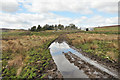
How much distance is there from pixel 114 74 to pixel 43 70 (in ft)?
15.4

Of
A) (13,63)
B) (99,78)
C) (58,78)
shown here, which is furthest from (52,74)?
(13,63)

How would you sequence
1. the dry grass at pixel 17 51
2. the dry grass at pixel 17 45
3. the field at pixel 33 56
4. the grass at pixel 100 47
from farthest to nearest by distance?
1. the dry grass at pixel 17 45
2. the grass at pixel 100 47
3. the dry grass at pixel 17 51
4. the field at pixel 33 56

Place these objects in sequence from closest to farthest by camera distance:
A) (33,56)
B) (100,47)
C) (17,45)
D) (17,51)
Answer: (33,56) → (17,51) → (100,47) → (17,45)

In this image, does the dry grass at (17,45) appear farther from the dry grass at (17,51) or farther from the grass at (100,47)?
the grass at (100,47)

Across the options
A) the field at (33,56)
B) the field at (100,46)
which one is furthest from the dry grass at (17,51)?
the field at (100,46)

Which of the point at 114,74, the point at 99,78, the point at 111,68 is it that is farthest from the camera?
the point at 111,68

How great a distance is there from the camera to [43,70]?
5613 mm

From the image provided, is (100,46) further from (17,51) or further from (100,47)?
(17,51)

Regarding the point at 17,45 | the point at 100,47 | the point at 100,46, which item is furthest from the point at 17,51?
the point at 100,46

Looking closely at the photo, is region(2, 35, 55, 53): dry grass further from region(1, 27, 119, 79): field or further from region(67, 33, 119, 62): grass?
region(67, 33, 119, 62): grass

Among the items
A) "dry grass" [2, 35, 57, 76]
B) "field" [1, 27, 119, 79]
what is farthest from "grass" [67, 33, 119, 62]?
"dry grass" [2, 35, 57, 76]

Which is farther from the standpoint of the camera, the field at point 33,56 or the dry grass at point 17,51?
the dry grass at point 17,51

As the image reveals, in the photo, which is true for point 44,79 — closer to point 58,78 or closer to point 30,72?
point 58,78

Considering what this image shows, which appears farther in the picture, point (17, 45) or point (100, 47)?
point (17, 45)
